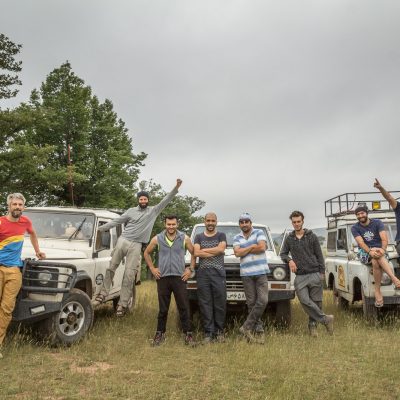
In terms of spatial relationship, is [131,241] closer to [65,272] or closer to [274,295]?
[65,272]

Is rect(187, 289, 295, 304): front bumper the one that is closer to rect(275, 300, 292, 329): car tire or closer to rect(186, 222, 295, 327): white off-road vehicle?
rect(186, 222, 295, 327): white off-road vehicle

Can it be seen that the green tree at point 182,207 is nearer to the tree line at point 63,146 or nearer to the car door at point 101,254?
the tree line at point 63,146

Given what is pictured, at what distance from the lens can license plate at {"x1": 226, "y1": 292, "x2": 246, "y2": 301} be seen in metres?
6.79

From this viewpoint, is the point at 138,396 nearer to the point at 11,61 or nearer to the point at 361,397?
the point at 361,397

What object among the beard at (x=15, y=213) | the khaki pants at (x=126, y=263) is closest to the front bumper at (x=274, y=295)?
the khaki pants at (x=126, y=263)

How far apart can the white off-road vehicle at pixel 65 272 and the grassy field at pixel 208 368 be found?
0.37 metres

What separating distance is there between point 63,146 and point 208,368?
71.6 feet

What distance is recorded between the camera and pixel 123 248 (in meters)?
7.44

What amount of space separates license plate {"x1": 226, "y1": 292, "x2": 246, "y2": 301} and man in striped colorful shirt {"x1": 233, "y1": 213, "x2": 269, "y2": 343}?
30 cm

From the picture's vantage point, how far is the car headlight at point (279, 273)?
22.4 feet

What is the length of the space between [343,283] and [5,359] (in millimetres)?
6373

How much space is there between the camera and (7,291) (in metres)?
5.41

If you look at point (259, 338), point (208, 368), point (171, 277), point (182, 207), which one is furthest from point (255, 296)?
point (182, 207)

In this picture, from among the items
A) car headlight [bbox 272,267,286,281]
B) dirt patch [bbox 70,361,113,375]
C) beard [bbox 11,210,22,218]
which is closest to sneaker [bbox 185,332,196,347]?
dirt patch [bbox 70,361,113,375]
